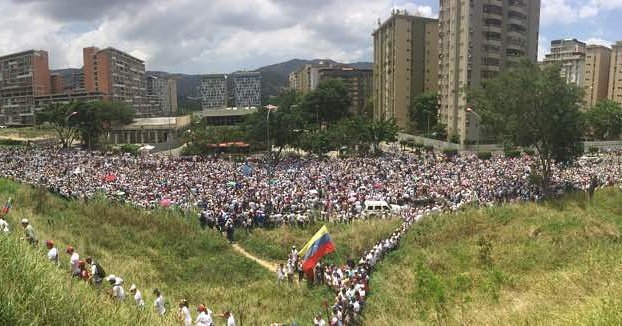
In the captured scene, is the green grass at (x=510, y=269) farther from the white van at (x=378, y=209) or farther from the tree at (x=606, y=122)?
the tree at (x=606, y=122)

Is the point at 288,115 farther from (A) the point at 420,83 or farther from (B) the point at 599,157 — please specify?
(A) the point at 420,83

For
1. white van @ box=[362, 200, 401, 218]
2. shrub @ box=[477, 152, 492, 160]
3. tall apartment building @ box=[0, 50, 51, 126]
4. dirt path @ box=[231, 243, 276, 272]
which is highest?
tall apartment building @ box=[0, 50, 51, 126]

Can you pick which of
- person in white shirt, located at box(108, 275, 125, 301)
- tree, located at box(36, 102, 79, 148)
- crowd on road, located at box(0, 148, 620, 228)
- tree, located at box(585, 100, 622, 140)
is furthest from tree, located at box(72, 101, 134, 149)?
tree, located at box(585, 100, 622, 140)

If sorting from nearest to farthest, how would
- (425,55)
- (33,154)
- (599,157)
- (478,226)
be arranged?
1. (478,226)
2. (599,157)
3. (33,154)
4. (425,55)

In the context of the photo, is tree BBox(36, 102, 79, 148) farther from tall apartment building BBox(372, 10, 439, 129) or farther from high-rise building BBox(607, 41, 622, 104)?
high-rise building BBox(607, 41, 622, 104)

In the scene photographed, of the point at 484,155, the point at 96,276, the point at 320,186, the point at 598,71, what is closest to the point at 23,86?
the point at 484,155

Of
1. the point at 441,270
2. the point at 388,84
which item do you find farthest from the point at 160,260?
the point at 388,84
